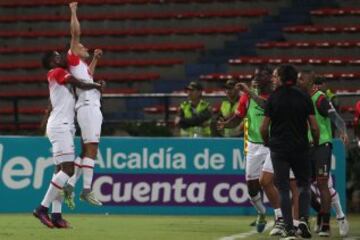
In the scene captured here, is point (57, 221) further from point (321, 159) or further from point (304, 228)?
point (321, 159)

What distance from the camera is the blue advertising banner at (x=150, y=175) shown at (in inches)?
765

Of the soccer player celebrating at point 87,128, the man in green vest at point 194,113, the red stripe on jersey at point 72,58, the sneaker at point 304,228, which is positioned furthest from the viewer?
the man in green vest at point 194,113

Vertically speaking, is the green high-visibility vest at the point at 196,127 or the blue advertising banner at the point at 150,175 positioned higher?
the green high-visibility vest at the point at 196,127

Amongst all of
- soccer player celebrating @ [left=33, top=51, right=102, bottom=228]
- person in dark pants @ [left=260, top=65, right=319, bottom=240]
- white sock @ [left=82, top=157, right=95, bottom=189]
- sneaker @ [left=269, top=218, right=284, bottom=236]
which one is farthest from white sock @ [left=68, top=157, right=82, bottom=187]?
person in dark pants @ [left=260, top=65, right=319, bottom=240]

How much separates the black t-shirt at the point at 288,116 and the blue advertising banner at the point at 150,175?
6330 mm

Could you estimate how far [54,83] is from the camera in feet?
47.9

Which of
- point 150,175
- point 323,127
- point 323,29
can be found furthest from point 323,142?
point 323,29

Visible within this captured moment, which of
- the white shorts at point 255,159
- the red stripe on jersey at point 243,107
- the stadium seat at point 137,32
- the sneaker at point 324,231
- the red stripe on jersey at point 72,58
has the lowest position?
the sneaker at point 324,231

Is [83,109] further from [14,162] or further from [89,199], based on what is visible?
[14,162]

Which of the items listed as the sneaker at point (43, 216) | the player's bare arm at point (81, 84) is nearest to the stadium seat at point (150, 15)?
the player's bare arm at point (81, 84)

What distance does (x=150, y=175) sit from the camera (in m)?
19.5

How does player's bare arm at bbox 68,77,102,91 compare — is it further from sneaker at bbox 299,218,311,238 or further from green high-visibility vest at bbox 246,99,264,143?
sneaker at bbox 299,218,311,238

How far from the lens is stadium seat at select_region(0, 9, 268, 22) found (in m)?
29.0

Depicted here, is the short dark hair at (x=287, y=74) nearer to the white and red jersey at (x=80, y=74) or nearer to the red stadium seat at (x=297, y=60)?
the white and red jersey at (x=80, y=74)
